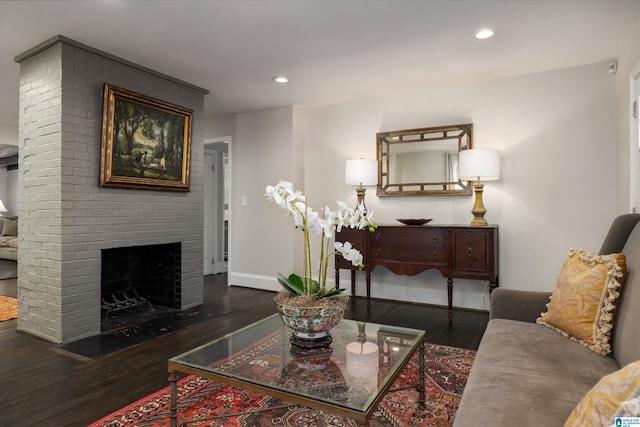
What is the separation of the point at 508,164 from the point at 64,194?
3.85m

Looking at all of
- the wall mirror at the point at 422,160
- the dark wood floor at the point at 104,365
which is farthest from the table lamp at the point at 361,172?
the dark wood floor at the point at 104,365

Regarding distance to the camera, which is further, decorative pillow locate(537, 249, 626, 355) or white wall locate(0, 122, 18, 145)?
white wall locate(0, 122, 18, 145)

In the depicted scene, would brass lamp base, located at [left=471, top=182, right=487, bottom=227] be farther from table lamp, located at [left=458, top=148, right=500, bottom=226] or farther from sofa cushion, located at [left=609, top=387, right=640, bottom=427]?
sofa cushion, located at [left=609, top=387, right=640, bottom=427]

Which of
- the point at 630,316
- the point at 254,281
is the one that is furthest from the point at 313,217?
the point at 254,281

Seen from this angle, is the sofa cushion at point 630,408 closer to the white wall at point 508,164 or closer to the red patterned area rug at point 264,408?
the red patterned area rug at point 264,408

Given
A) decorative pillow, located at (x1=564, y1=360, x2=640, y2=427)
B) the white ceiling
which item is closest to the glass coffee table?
decorative pillow, located at (x1=564, y1=360, x2=640, y2=427)

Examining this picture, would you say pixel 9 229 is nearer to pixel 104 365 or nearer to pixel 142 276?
pixel 142 276

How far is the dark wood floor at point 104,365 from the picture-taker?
6.19ft

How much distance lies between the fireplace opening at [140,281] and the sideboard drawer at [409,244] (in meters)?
2.02

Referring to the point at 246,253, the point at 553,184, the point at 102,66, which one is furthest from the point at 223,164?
the point at 553,184

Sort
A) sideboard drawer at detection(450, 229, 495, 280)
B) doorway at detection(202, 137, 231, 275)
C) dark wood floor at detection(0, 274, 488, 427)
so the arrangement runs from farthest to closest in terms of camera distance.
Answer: doorway at detection(202, 137, 231, 275), sideboard drawer at detection(450, 229, 495, 280), dark wood floor at detection(0, 274, 488, 427)

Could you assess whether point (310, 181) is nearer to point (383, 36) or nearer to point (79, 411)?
point (383, 36)

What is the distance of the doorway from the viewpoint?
581cm

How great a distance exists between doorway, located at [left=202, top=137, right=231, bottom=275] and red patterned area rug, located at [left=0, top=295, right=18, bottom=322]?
2335 millimetres
